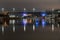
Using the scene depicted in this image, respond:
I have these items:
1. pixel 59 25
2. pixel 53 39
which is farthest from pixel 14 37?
Result: pixel 59 25

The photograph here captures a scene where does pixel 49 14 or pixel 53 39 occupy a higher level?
pixel 49 14

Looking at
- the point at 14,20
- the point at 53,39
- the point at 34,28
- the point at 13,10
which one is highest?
the point at 13,10

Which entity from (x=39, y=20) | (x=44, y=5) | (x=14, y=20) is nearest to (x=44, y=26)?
(x=39, y=20)

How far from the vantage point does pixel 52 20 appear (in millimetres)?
1956

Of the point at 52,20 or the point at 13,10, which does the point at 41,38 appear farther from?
the point at 13,10

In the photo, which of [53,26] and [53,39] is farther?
Answer: [53,26]

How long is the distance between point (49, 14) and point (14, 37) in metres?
0.57

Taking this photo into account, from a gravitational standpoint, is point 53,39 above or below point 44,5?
below

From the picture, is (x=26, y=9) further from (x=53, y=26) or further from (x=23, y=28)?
(x=53, y=26)

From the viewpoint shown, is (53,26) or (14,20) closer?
(14,20)

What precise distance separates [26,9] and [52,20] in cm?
39

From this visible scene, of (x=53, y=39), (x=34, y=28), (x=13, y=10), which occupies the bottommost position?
(x=53, y=39)

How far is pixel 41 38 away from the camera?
1.89 metres

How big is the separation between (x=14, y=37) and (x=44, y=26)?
0.44 meters
